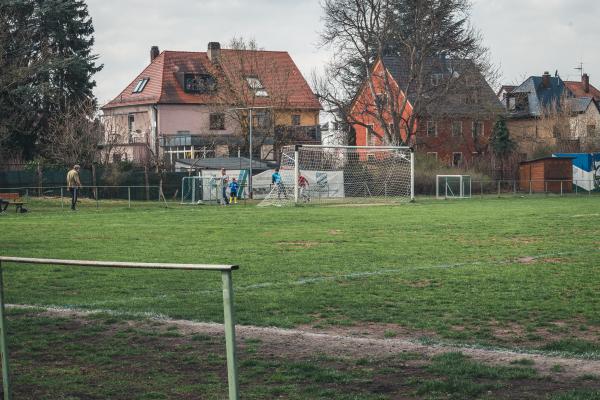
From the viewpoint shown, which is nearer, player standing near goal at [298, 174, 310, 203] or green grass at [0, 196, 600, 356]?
green grass at [0, 196, 600, 356]

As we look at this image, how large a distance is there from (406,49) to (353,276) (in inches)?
1964

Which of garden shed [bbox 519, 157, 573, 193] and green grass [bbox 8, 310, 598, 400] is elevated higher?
garden shed [bbox 519, 157, 573, 193]

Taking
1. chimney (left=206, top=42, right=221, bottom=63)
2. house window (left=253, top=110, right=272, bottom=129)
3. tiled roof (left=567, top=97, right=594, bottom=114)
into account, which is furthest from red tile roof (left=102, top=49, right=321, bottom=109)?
tiled roof (left=567, top=97, right=594, bottom=114)

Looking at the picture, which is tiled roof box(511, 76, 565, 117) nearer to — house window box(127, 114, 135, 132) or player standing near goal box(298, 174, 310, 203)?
house window box(127, 114, 135, 132)

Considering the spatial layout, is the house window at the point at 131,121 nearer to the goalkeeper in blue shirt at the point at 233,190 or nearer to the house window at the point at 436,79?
the house window at the point at 436,79

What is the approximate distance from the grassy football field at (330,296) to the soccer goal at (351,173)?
83.4 ft

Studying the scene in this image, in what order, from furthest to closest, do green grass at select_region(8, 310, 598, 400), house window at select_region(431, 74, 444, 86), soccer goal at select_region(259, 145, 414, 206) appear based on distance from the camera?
house window at select_region(431, 74, 444, 86) < soccer goal at select_region(259, 145, 414, 206) < green grass at select_region(8, 310, 598, 400)

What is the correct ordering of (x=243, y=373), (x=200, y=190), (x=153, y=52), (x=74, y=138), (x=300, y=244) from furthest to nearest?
(x=153, y=52) < (x=74, y=138) < (x=200, y=190) < (x=300, y=244) < (x=243, y=373)

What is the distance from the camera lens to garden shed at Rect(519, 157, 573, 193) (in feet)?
199

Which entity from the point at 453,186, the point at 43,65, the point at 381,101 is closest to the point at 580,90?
the point at 381,101

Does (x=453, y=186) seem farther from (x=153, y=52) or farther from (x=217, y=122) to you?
(x=153, y=52)

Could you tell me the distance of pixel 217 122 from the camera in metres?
73.6

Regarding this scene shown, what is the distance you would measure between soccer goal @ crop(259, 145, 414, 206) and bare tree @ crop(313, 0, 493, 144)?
862 centimetres

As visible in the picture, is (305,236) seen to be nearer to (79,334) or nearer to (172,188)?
(79,334)
